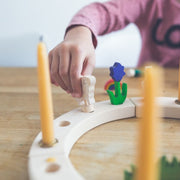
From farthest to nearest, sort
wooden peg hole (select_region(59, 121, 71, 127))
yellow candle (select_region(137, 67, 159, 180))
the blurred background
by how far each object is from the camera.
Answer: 1. the blurred background
2. wooden peg hole (select_region(59, 121, 71, 127))
3. yellow candle (select_region(137, 67, 159, 180))

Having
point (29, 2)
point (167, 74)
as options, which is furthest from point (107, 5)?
point (29, 2)

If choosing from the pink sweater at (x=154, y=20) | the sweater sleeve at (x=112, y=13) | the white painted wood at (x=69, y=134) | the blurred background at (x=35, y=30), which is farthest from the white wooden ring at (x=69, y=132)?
the blurred background at (x=35, y=30)

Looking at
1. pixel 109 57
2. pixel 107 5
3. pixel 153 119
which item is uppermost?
pixel 107 5

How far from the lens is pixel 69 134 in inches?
14.3

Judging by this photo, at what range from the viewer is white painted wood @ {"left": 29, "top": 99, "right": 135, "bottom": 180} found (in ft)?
0.91

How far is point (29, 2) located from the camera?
1.51 meters

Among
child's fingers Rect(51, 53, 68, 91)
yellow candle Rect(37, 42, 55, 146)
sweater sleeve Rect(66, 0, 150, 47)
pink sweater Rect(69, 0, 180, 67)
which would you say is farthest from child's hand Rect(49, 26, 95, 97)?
pink sweater Rect(69, 0, 180, 67)

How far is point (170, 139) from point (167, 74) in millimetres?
411

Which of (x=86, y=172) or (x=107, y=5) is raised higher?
(x=107, y=5)

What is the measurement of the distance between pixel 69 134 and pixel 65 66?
151 millimetres

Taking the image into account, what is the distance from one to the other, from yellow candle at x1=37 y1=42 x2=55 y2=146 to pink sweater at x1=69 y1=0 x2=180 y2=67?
611 mm

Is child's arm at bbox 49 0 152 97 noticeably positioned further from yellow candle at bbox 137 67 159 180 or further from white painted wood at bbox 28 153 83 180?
yellow candle at bbox 137 67 159 180

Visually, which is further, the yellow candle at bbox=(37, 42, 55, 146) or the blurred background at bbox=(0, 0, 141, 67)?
the blurred background at bbox=(0, 0, 141, 67)

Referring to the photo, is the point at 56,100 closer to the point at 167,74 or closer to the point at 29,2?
the point at 167,74
